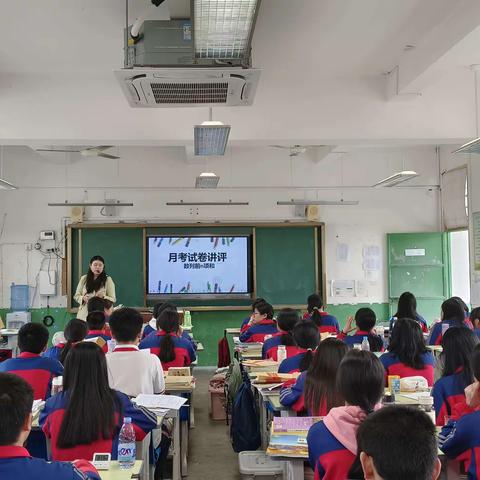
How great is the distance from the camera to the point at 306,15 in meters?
4.72

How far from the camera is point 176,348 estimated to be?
5461 millimetres

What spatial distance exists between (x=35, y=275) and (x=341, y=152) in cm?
532

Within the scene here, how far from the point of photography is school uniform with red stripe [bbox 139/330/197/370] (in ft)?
17.8

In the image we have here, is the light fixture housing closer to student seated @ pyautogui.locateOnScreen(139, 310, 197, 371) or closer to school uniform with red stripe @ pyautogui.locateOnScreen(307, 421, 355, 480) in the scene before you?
student seated @ pyautogui.locateOnScreen(139, 310, 197, 371)

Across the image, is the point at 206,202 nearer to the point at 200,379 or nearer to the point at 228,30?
the point at 200,379

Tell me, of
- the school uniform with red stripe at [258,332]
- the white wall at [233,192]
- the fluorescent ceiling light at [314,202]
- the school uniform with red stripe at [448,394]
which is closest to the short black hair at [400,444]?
the school uniform with red stripe at [448,394]

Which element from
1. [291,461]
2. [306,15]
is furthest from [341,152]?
[291,461]

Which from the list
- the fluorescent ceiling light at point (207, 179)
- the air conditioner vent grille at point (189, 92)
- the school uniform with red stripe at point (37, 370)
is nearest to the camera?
the school uniform with red stripe at point (37, 370)

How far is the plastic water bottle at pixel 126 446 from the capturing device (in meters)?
2.65

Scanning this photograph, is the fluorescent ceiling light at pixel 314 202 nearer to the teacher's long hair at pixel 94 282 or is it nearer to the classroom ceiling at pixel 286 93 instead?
the classroom ceiling at pixel 286 93

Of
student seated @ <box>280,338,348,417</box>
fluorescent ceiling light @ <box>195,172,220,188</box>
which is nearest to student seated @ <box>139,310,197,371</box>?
student seated @ <box>280,338,348,417</box>

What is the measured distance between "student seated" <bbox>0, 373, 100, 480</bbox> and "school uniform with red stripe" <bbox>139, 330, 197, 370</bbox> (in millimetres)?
3544

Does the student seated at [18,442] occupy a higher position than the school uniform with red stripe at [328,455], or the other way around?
the student seated at [18,442]

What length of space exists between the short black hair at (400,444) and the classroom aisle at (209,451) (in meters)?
3.42
